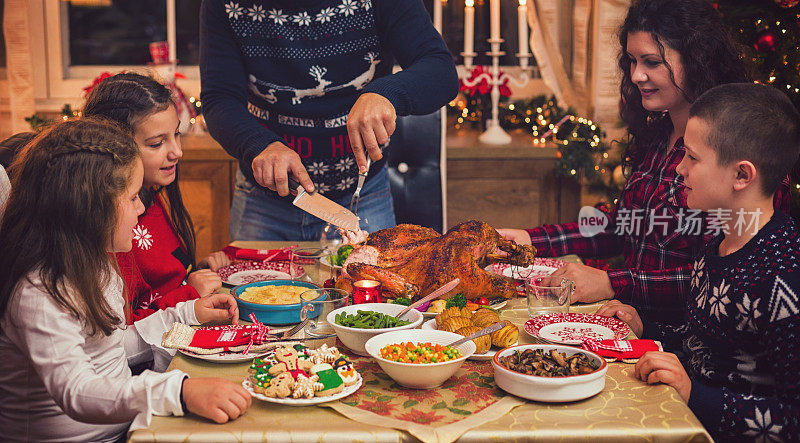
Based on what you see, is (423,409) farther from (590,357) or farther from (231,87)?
(231,87)

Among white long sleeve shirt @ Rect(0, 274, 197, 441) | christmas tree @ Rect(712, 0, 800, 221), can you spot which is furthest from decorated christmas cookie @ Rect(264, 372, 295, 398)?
christmas tree @ Rect(712, 0, 800, 221)

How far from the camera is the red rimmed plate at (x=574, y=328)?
1.49 meters

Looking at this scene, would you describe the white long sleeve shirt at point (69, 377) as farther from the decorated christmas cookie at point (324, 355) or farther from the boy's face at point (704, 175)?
the boy's face at point (704, 175)

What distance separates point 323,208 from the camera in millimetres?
1828

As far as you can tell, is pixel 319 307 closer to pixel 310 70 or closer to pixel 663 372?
pixel 663 372

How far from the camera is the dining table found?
108cm

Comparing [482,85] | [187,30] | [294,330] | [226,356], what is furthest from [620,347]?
[187,30]

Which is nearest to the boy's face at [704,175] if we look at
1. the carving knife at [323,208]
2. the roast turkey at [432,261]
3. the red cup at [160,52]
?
the roast turkey at [432,261]

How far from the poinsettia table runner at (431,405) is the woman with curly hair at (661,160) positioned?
63 centimetres

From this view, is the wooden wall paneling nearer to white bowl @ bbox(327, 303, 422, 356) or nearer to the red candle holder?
the red candle holder

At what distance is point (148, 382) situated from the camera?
117cm

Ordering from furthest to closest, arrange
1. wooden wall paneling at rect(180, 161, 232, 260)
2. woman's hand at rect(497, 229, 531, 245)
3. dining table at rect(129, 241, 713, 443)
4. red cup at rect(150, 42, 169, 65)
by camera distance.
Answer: red cup at rect(150, 42, 169, 65) → wooden wall paneling at rect(180, 161, 232, 260) → woman's hand at rect(497, 229, 531, 245) → dining table at rect(129, 241, 713, 443)

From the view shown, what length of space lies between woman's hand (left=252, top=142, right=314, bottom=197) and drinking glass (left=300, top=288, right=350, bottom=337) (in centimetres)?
33

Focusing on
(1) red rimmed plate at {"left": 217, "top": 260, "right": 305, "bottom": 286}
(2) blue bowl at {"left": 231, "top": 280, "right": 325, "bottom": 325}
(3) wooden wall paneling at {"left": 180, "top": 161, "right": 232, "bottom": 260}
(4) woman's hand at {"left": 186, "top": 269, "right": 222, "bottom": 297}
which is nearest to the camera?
(2) blue bowl at {"left": 231, "top": 280, "right": 325, "bottom": 325}
